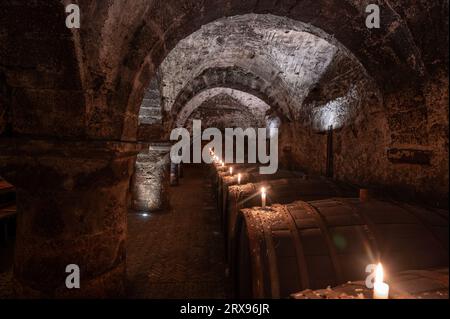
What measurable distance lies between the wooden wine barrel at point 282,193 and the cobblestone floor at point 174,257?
583mm

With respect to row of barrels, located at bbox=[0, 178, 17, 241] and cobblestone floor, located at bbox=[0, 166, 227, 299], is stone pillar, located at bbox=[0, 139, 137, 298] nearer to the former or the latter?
cobblestone floor, located at bbox=[0, 166, 227, 299]

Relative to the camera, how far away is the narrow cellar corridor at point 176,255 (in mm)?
3277

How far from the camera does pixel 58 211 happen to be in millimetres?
2453

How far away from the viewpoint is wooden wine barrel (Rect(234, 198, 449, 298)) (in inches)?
70.5

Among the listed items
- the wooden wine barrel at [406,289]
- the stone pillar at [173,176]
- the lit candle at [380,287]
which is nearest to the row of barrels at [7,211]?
the wooden wine barrel at [406,289]

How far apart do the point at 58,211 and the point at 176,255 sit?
2.22 m

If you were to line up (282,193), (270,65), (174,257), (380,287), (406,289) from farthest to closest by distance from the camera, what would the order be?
(270,65)
(174,257)
(282,193)
(406,289)
(380,287)

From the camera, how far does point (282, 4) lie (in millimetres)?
3119

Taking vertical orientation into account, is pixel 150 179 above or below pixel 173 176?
above

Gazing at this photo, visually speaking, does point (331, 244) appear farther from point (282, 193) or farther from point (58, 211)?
point (58, 211)

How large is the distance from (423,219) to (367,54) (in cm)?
191

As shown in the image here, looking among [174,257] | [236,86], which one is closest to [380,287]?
→ [174,257]

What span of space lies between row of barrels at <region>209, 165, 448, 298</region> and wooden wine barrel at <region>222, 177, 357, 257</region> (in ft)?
3.48

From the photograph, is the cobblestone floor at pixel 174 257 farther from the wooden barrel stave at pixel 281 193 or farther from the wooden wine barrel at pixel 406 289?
the wooden wine barrel at pixel 406 289
